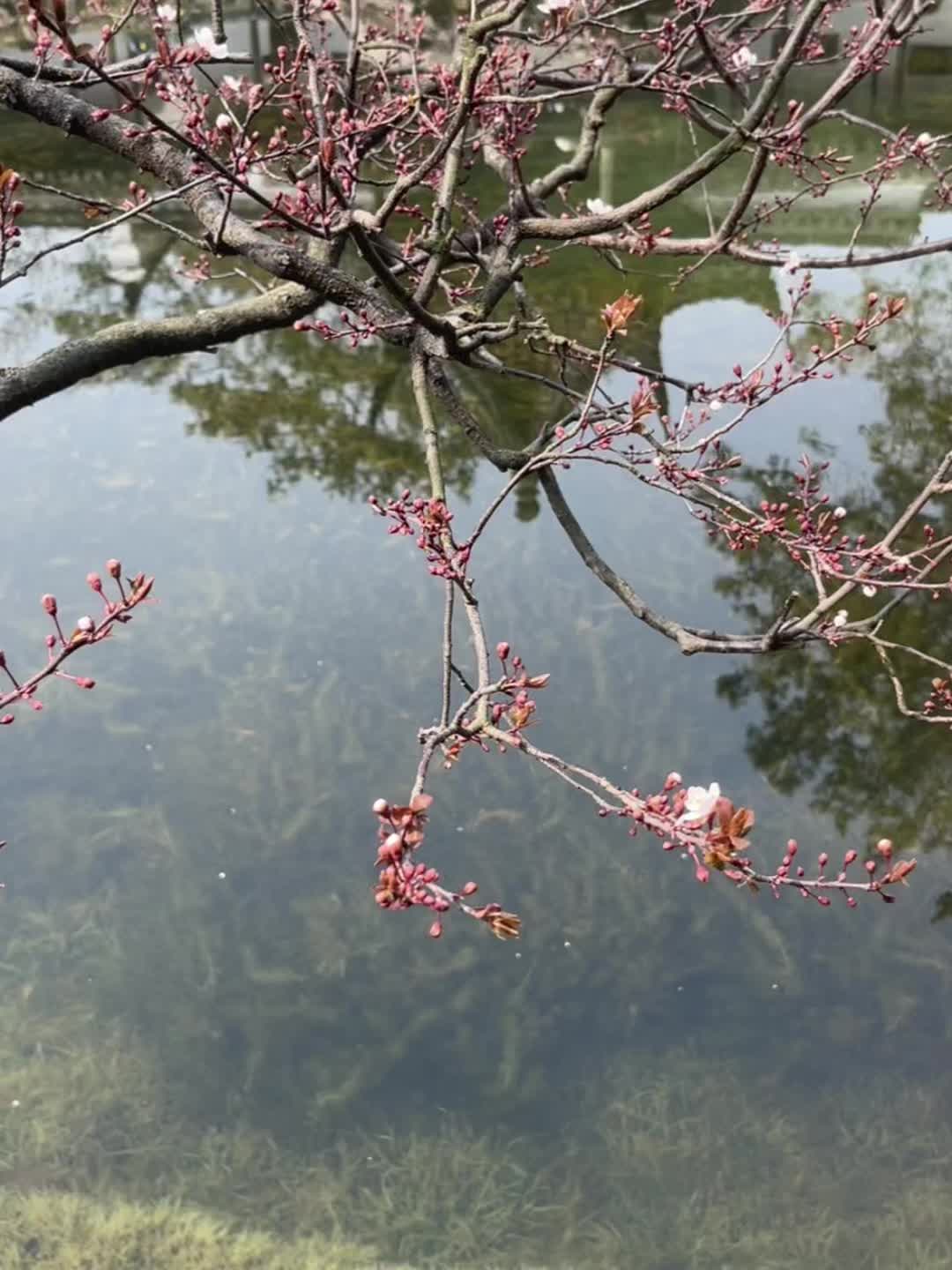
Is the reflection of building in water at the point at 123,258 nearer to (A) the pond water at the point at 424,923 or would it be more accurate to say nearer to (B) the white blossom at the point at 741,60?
(A) the pond water at the point at 424,923

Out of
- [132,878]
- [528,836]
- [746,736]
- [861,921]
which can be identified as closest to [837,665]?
[746,736]

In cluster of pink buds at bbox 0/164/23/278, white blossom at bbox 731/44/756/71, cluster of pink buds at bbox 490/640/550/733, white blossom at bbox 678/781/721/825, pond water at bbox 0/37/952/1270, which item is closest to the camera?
white blossom at bbox 678/781/721/825

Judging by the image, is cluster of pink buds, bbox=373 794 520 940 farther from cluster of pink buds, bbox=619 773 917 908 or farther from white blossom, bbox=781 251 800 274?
white blossom, bbox=781 251 800 274

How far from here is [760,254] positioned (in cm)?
235

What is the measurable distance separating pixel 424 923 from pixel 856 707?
184 cm

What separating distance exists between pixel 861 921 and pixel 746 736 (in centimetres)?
81

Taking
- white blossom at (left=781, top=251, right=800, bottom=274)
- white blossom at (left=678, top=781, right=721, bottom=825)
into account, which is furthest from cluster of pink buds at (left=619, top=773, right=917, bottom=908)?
white blossom at (left=781, top=251, right=800, bottom=274)

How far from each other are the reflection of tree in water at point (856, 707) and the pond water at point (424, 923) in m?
0.02

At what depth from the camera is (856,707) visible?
401 centimetres

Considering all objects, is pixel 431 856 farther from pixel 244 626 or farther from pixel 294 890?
pixel 244 626

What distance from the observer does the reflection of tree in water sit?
3646mm

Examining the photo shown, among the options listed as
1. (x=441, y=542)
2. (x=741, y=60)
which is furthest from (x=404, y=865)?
(x=741, y=60)

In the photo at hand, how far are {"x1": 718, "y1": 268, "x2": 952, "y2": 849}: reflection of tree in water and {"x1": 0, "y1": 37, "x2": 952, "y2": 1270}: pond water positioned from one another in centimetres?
2

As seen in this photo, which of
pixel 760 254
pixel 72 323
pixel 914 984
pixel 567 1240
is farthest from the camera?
pixel 72 323
